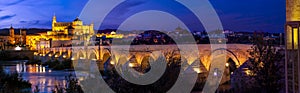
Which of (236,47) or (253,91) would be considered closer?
(253,91)

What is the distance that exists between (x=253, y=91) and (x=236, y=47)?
17.1 ft

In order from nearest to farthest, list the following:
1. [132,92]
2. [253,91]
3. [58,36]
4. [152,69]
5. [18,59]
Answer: [132,92]
[152,69]
[253,91]
[18,59]
[58,36]

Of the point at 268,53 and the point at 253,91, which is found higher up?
the point at 268,53

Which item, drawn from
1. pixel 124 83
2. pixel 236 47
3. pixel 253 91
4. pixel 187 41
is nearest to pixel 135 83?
pixel 124 83

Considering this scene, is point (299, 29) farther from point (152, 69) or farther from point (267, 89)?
point (267, 89)

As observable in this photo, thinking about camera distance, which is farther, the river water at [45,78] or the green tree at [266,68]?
the river water at [45,78]

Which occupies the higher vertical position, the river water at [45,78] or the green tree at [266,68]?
the green tree at [266,68]

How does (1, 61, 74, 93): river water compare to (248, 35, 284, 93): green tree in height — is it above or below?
below

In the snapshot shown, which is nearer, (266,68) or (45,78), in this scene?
(266,68)

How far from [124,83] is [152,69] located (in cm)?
36

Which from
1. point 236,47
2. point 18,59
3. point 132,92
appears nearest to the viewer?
point 132,92

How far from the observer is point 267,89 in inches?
130

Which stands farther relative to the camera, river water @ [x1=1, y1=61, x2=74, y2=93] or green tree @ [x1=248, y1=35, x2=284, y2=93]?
river water @ [x1=1, y1=61, x2=74, y2=93]

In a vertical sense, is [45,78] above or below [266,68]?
below
